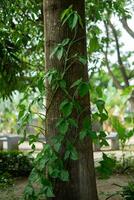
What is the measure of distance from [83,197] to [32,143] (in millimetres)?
738

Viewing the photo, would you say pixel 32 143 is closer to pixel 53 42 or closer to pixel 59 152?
pixel 59 152

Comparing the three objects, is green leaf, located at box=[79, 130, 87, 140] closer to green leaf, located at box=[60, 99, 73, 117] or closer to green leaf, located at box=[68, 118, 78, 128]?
green leaf, located at box=[68, 118, 78, 128]

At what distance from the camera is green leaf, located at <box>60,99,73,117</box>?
350 cm

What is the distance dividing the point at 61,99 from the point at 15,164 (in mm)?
4595

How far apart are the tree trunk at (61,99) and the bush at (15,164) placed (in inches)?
163

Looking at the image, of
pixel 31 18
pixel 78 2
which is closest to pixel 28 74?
pixel 31 18

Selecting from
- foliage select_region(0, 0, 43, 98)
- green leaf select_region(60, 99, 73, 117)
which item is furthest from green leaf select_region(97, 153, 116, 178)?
foliage select_region(0, 0, 43, 98)

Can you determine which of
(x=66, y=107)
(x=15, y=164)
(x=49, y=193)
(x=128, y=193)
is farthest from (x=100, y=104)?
(x=15, y=164)

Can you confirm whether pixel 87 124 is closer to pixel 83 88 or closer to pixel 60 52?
pixel 83 88

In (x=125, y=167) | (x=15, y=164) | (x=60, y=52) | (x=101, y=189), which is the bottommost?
(x=101, y=189)

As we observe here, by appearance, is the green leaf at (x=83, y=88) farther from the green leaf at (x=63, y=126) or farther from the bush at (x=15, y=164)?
the bush at (x=15, y=164)

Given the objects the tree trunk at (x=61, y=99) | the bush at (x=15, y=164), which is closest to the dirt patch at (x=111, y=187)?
the tree trunk at (x=61, y=99)

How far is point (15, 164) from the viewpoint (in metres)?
8.08

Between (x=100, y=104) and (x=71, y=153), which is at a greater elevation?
(x=100, y=104)
